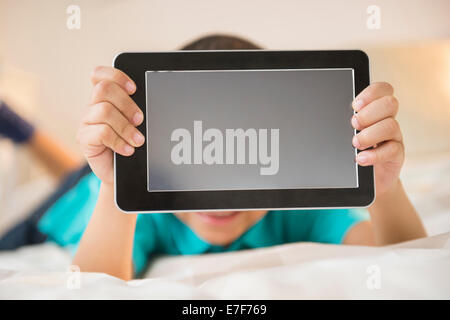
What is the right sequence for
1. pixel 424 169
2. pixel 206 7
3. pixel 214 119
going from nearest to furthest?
pixel 214 119
pixel 206 7
pixel 424 169

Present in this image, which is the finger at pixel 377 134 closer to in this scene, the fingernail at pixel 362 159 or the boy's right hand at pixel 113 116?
→ the fingernail at pixel 362 159

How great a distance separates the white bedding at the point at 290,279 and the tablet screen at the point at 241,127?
4.5 inches

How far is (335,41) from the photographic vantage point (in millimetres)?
635

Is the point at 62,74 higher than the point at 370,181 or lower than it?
higher

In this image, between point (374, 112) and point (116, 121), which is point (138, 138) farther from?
point (374, 112)

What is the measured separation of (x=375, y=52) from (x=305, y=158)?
1.30ft

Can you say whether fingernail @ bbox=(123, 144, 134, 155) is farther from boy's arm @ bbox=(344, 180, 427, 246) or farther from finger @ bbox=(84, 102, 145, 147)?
boy's arm @ bbox=(344, 180, 427, 246)

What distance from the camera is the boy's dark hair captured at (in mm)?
622

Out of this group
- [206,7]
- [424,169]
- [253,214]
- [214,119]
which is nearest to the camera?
[214,119]

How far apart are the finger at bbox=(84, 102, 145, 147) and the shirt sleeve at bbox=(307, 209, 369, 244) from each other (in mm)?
404

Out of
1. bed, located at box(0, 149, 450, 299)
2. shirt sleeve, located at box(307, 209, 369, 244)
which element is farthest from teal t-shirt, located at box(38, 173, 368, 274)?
bed, located at box(0, 149, 450, 299)
